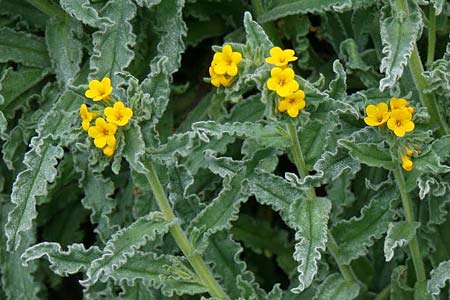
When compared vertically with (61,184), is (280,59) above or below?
above

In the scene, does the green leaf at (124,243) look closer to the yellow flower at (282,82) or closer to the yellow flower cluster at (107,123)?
the yellow flower cluster at (107,123)

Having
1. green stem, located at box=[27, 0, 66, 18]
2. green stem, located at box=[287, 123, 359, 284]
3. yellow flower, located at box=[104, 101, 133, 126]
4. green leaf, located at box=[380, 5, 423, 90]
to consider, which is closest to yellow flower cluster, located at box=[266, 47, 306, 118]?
green stem, located at box=[287, 123, 359, 284]

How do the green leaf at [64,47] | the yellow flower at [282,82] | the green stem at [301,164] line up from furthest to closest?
the green leaf at [64,47], the green stem at [301,164], the yellow flower at [282,82]

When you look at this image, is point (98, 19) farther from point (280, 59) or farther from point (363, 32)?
point (363, 32)

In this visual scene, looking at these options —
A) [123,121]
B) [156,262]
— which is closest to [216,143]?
[156,262]

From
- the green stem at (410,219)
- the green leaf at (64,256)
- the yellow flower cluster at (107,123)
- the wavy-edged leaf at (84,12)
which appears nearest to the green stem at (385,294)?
the green stem at (410,219)
